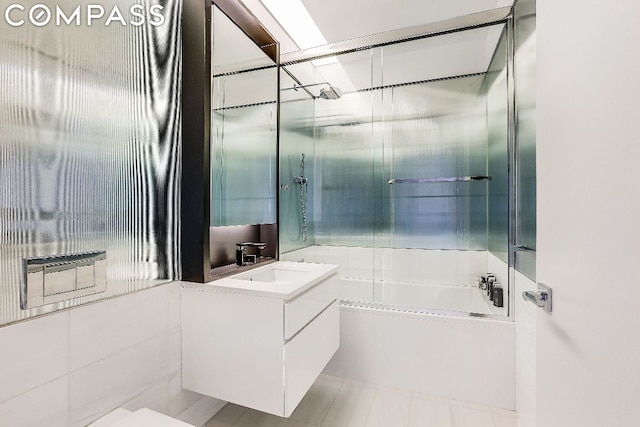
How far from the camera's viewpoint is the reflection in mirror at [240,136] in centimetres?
162

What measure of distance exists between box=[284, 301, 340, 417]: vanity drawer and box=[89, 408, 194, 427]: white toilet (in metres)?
0.44

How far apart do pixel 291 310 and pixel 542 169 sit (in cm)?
108

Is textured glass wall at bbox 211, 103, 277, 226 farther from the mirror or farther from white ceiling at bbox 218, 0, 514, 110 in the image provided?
white ceiling at bbox 218, 0, 514, 110

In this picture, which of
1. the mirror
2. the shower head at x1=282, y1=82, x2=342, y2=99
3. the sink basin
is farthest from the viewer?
the shower head at x1=282, y1=82, x2=342, y2=99

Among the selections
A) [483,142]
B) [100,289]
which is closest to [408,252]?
[483,142]

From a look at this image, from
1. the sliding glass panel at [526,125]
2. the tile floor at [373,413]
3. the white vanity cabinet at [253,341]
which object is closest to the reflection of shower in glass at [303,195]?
the white vanity cabinet at [253,341]

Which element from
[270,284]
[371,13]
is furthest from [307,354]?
[371,13]

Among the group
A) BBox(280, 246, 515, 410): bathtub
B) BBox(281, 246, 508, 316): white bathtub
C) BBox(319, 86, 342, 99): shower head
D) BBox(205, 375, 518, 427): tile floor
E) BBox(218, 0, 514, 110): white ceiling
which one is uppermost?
BBox(218, 0, 514, 110): white ceiling

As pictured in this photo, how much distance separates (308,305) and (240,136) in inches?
43.3

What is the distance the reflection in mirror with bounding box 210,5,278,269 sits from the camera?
5.31 ft

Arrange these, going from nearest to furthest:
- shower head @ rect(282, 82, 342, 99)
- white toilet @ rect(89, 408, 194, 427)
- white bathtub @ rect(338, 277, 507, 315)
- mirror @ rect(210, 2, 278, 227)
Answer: white toilet @ rect(89, 408, 194, 427) → mirror @ rect(210, 2, 278, 227) → white bathtub @ rect(338, 277, 507, 315) → shower head @ rect(282, 82, 342, 99)

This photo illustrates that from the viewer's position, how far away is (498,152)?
7.27 feet

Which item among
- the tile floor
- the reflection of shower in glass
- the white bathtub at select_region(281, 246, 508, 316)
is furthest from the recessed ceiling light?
the tile floor

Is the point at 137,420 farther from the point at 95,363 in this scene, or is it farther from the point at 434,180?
the point at 434,180
